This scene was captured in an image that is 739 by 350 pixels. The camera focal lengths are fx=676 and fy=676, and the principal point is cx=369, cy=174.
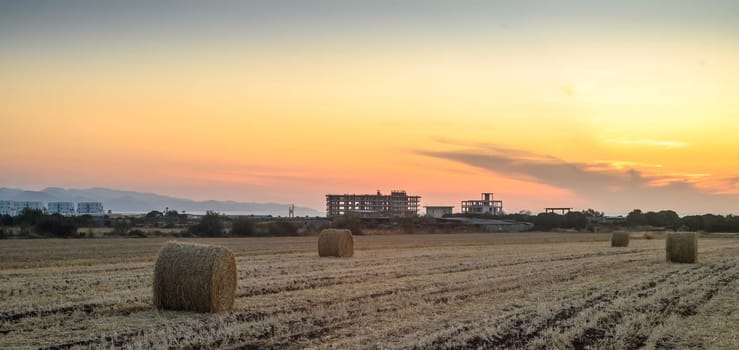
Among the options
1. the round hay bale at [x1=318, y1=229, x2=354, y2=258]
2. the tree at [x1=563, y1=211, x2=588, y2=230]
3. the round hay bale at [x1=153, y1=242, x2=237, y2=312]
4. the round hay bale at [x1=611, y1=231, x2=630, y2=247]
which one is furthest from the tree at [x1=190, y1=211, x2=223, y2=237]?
the tree at [x1=563, y1=211, x2=588, y2=230]

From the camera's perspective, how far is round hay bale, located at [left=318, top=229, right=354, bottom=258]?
98.2ft

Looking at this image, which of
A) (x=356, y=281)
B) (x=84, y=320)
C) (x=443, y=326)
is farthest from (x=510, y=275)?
(x=84, y=320)

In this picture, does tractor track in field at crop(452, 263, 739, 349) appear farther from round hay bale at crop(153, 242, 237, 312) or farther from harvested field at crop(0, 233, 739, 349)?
round hay bale at crop(153, 242, 237, 312)

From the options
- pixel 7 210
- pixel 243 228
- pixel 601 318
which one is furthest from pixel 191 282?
pixel 7 210

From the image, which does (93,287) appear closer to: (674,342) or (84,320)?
(84,320)

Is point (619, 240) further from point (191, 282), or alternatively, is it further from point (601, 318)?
point (191, 282)

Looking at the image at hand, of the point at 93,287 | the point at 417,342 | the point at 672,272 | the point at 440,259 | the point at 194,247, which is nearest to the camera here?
the point at 417,342

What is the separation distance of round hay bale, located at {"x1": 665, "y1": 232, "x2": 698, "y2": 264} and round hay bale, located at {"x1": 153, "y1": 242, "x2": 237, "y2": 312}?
22046mm

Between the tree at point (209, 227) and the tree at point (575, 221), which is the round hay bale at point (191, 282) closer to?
the tree at point (209, 227)

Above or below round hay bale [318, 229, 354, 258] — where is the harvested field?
below

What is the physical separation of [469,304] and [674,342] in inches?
181

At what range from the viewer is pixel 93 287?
55.8 ft

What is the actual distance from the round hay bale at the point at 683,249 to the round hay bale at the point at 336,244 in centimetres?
1400

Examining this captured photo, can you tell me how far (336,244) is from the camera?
2991 centimetres
